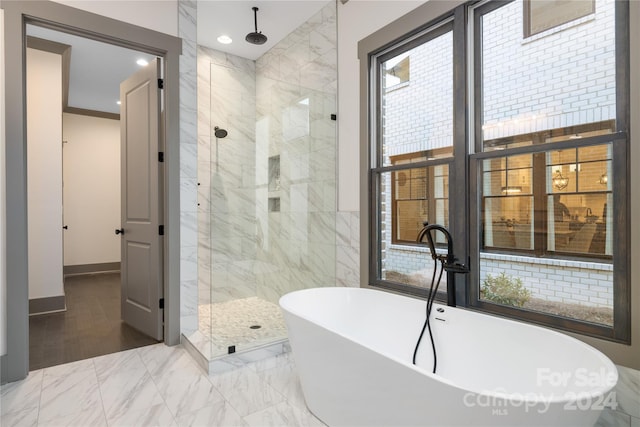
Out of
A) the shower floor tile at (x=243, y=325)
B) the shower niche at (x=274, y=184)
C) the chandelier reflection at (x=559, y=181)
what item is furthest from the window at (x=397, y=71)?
the shower floor tile at (x=243, y=325)

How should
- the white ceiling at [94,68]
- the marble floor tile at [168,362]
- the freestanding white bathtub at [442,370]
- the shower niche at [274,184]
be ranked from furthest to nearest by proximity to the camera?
the white ceiling at [94,68] < the shower niche at [274,184] < the marble floor tile at [168,362] < the freestanding white bathtub at [442,370]

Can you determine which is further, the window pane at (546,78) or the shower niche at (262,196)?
the shower niche at (262,196)

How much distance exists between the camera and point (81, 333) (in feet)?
10.4

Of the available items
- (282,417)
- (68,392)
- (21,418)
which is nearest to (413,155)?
(282,417)

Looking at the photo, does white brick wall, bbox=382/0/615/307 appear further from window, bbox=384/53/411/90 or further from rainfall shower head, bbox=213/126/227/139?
rainfall shower head, bbox=213/126/227/139

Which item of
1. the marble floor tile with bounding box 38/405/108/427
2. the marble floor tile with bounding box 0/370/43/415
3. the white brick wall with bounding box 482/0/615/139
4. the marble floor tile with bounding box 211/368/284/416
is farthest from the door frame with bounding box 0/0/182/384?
the white brick wall with bounding box 482/0/615/139

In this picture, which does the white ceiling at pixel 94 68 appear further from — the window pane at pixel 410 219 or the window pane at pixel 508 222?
the window pane at pixel 508 222

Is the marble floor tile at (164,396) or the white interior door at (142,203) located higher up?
the white interior door at (142,203)

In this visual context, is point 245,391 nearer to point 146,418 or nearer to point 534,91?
point 146,418

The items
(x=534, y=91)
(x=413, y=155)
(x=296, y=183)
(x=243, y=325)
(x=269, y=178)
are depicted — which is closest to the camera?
(x=534, y=91)

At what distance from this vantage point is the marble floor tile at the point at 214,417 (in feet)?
5.90

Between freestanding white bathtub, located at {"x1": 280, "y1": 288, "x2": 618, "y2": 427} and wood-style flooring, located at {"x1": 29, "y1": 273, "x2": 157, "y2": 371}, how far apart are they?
179 cm

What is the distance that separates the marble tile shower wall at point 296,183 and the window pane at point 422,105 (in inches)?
22.0

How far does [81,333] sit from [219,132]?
7.42ft
